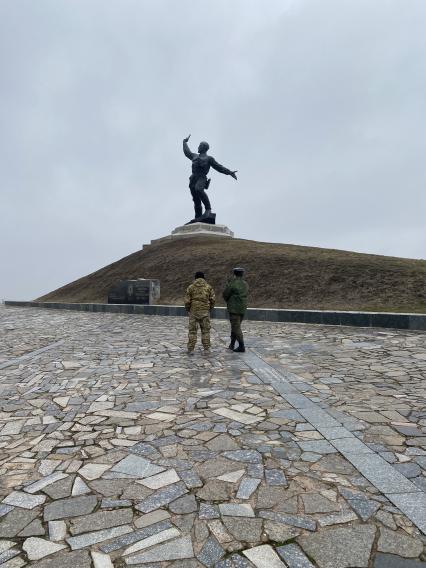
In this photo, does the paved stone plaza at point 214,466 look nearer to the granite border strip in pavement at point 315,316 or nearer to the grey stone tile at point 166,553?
the grey stone tile at point 166,553

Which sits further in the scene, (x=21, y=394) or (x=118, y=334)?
(x=118, y=334)

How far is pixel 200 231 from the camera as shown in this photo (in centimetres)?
3144

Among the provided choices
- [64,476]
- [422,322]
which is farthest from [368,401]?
[422,322]

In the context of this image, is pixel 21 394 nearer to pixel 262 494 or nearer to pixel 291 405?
pixel 291 405

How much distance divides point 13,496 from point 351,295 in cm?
1568

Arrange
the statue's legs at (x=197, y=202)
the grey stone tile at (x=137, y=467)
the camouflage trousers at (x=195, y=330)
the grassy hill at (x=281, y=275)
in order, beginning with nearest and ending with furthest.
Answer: the grey stone tile at (x=137, y=467), the camouflage trousers at (x=195, y=330), the grassy hill at (x=281, y=275), the statue's legs at (x=197, y=202)

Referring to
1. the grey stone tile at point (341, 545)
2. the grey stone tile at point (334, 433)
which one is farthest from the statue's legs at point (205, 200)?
the grey stone tile at point (341, 545)

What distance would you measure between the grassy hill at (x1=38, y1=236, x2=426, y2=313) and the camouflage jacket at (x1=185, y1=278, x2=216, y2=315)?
26.9ft

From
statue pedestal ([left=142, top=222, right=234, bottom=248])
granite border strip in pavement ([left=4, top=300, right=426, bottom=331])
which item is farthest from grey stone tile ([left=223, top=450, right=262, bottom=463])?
statue pedestal ([left=142, top=222, right=234, bottom=248])

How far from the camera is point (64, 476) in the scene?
11.0ft

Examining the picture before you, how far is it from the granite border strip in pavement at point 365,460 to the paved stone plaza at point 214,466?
1cm

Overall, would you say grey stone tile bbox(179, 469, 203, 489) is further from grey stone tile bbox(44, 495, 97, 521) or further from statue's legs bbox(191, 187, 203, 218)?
statue's legs bbox(191, 187, 203, 218)

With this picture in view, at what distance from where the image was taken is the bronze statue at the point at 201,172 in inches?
1170

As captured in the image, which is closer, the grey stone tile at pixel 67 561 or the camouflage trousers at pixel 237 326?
the grey stone tile at pixel 67 561
